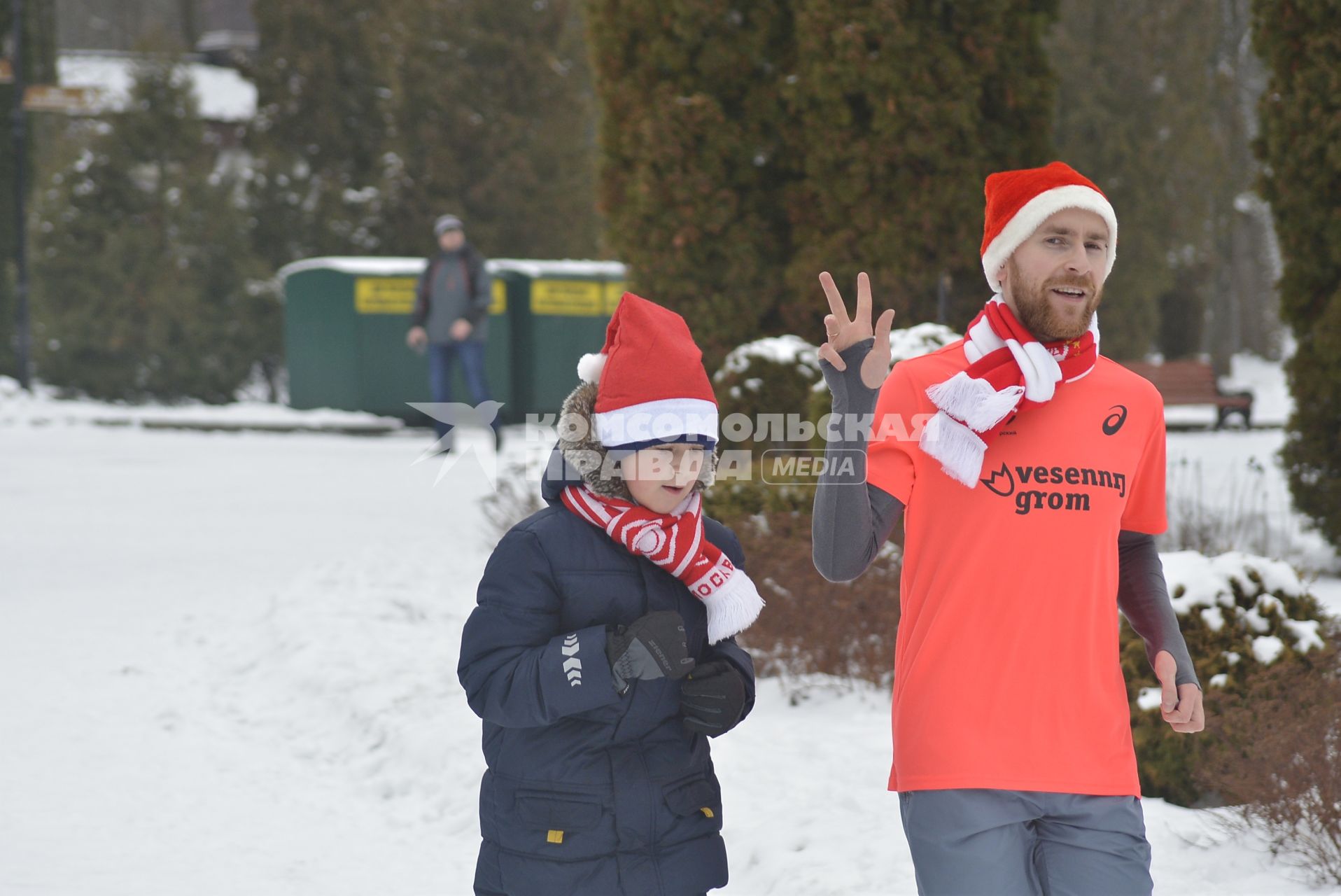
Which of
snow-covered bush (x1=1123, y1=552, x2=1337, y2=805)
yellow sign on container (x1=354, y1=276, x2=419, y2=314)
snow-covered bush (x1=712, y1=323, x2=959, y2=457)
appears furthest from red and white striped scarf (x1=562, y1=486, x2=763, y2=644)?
yellow sign on container (x1=354, y1=276, x2=419, y2=314)

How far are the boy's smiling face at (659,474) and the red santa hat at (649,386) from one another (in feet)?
0.06

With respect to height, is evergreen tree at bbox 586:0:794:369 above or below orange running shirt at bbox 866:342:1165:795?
above

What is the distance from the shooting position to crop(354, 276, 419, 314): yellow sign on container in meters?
17.7

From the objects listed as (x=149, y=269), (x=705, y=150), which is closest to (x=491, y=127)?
(x=149, y=269)

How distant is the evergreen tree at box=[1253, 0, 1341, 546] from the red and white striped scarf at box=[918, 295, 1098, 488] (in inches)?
206

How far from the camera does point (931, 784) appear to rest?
229 centimetres

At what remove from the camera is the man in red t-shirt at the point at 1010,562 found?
7.45 ft

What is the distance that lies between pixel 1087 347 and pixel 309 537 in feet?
24.1

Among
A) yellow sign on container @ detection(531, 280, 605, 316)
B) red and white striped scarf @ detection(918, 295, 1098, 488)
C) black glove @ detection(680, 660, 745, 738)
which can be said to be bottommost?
black glove @ detection(680, 660, 745, 738)

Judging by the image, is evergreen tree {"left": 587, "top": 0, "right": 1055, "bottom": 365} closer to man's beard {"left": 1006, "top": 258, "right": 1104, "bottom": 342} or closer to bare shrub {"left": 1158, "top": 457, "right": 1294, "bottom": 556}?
bare shrub {"left": 1158, "top": 457, "right": 1294, "bottom": 556}

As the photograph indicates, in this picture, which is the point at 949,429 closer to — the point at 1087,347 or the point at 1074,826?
the point at 1087,347

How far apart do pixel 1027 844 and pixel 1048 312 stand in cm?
90

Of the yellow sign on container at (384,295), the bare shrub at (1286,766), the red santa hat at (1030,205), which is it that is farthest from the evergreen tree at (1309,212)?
the yellow sign on container at (384,295)

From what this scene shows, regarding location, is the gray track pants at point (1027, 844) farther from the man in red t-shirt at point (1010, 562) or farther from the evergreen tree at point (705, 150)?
the evergreen tree at point (705, 150)
